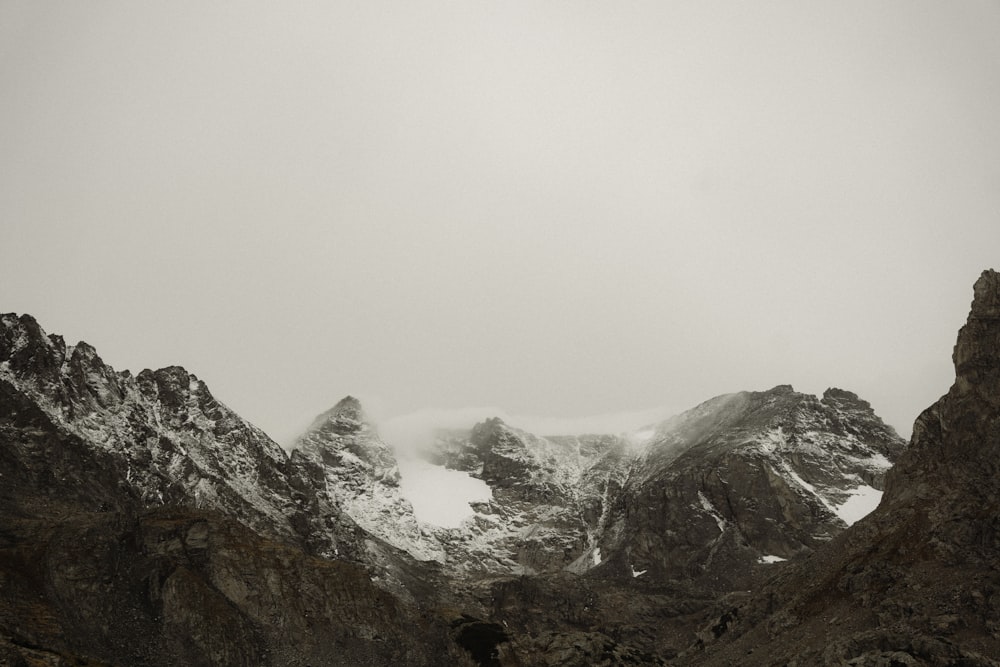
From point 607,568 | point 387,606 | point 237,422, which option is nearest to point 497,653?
point 387,606

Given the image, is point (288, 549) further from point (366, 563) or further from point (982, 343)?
point (982, 343)

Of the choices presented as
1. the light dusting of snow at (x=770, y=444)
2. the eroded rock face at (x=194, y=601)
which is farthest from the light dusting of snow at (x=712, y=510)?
the eroded rock face at (x=194, y=601)

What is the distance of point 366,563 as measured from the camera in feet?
536

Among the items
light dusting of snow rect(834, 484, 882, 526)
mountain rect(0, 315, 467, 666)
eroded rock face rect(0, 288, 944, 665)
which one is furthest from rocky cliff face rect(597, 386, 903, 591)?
mountain rect(0, 315, 467, 666)

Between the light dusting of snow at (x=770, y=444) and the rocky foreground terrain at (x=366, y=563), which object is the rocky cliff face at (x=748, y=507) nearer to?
the light dusting of snow at (x=770, y=444)

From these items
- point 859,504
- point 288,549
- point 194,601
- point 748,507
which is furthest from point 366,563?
point 859,504

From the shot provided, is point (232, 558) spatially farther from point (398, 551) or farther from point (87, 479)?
point (398, 551)

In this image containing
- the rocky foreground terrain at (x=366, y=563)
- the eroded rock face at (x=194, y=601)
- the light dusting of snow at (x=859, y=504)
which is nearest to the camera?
the eroded rock face at (x=194, y=601)

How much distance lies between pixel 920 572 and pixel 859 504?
83.4 m

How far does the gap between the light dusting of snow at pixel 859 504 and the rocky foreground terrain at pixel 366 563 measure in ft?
2.36

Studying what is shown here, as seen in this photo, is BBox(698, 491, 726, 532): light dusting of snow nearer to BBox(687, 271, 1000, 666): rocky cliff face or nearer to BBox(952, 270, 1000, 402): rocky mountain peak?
BBox(687, 271, 1000, 666): rocky cliff face

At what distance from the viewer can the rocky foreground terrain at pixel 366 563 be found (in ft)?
281

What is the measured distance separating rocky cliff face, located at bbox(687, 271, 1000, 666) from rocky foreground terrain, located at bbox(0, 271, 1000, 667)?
341mm

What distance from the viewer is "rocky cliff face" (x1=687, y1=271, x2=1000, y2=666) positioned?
79.9m
